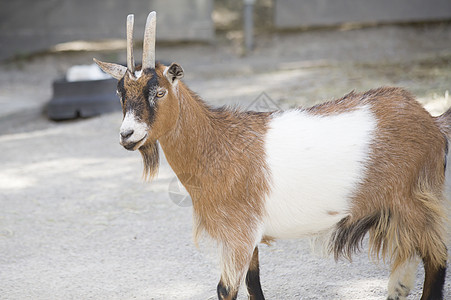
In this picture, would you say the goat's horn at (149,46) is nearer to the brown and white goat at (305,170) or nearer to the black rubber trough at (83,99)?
the brown and white goat at (305,170)

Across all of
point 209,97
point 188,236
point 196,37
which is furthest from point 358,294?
point 196,37

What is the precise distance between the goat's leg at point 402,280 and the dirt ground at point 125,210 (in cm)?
23

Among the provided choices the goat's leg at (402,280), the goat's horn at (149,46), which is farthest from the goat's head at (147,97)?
the goat's leg at (402,280)

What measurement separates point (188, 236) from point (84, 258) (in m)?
0.68

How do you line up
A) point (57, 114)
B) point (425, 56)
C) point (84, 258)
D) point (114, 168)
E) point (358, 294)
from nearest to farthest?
point (358, 294)
point (84, 258)
point (114, 168)
point (57, 114)
point (425, 56)

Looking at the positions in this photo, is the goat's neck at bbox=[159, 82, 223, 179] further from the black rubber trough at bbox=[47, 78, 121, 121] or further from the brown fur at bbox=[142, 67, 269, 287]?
the black rubber trough at bbox=[47, 78, 121, 121]

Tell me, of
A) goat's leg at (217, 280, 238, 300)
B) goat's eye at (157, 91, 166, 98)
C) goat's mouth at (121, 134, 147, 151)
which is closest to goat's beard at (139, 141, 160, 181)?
goat's mouth at (121, 134, 147, 151)

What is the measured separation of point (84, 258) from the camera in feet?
11.8

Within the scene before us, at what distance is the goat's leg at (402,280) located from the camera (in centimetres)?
272

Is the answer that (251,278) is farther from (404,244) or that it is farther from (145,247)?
(145,247)

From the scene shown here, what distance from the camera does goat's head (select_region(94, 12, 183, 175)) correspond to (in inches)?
91.3

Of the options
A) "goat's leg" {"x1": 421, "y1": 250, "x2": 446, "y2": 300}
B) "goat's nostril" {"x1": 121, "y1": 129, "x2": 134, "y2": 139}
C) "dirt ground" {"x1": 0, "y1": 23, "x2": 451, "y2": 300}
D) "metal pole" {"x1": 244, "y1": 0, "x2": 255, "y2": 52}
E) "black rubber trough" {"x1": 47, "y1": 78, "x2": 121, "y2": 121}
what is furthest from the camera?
"metal pole" {"x1": 244, "y1": 0, "x2": 255, "y2": 52}

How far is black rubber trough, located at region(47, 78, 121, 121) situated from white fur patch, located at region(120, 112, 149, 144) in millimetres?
4700

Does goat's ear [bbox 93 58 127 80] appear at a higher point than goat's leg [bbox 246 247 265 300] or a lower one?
higher
